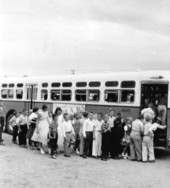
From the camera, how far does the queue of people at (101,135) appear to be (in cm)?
1318

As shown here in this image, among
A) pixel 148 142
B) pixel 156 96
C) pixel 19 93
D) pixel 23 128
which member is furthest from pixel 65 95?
pixel 148 142

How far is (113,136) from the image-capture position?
13.7m

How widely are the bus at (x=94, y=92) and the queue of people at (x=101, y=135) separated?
2.93ft

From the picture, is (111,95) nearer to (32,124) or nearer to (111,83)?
(111,83)

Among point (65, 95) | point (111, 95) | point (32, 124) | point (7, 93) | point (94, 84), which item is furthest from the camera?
point (7, 93)

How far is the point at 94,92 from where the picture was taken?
16625 mm

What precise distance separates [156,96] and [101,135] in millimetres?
2770

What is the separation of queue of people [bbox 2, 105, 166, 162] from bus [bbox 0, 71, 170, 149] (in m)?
0.89

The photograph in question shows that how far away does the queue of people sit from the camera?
13180mm

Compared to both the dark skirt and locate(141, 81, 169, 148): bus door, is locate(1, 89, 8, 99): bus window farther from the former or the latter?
locate(141, 81, 169, 148): bus door

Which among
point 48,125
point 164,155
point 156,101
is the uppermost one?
point 156,101

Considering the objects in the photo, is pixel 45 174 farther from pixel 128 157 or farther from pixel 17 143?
pixel 17 143

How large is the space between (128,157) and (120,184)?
15.4ft

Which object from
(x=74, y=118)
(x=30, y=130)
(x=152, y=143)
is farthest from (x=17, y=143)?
(x=152, y=143)
